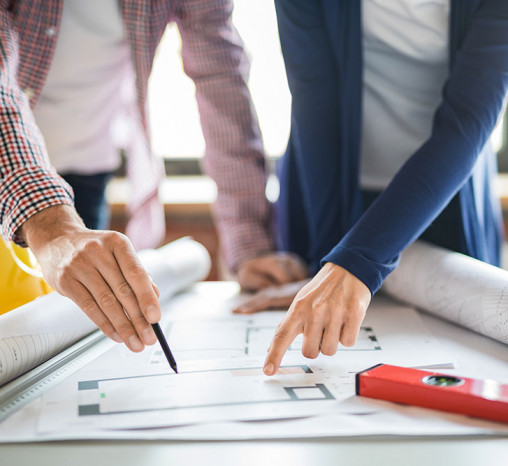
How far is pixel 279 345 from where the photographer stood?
0.58 m

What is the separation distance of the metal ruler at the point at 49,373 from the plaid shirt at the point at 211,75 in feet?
1.34

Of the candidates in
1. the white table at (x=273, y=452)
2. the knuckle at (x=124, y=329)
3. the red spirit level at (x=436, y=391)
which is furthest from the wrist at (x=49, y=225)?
the red spirit level at (x=436, y=391)

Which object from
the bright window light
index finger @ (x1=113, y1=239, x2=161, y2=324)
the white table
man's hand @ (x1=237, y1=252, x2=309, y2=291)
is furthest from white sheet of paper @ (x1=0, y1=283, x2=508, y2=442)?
the bright window light

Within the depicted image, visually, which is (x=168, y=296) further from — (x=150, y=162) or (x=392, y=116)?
(x=392, y=116)

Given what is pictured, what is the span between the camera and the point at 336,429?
461 millimetres

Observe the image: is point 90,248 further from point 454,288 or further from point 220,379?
point 454,288

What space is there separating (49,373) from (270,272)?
49cm

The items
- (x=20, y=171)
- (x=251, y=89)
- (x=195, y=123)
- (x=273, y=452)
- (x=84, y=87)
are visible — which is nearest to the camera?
(x=273, y=452)

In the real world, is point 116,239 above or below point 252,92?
above

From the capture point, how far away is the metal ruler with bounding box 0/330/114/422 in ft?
1.77

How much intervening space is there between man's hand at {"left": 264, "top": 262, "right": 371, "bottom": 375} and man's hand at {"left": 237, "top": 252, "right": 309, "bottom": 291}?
38 centimetres

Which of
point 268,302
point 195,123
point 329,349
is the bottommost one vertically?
point 195,123

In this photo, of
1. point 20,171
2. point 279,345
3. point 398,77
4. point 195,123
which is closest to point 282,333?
point 279,345

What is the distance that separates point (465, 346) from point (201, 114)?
731 millimetres
